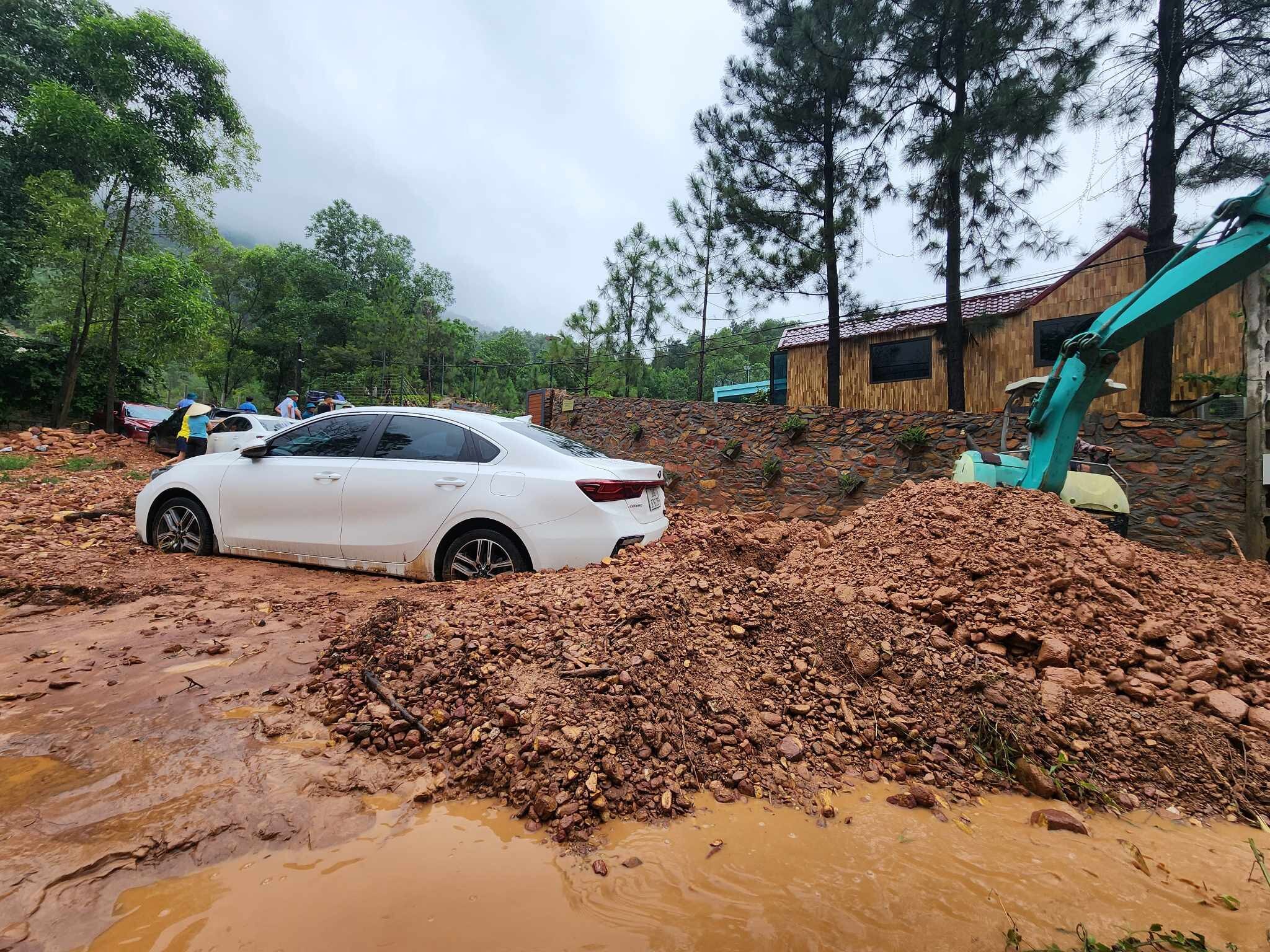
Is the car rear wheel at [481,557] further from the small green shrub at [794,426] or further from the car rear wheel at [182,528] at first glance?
the small green shrub at [794,426]

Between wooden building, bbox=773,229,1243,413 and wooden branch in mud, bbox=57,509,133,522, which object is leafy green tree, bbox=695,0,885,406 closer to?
wooden building, bbox=773,229,1243,413

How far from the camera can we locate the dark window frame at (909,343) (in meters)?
14.3

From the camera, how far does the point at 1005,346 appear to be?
13250mm

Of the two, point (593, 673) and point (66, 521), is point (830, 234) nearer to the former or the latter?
point (593, 673)

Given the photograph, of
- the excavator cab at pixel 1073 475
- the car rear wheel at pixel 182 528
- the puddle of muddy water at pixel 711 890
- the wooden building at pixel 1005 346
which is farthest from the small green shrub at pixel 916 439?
the car rear wheel at pixel 182 528

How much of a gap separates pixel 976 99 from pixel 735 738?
11.7m

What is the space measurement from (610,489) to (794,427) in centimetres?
573

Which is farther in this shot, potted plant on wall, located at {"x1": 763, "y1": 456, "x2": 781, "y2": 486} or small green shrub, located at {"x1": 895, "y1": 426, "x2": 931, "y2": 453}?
potted plant on wall, located at {"x1": 763, "y1": 456, "x2": 781, "y2": 486}

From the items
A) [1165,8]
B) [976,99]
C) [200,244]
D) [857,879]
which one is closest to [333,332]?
[200,244]

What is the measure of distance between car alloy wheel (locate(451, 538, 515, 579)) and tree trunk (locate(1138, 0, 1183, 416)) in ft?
33.9

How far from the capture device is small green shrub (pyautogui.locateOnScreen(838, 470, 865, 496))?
28.0 feet

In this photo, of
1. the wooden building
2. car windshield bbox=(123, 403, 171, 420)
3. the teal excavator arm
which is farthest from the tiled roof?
car windshield bbox=(123, 403, 171, 420)

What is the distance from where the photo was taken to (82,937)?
4.21 ft

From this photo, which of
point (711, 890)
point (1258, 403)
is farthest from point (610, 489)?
point (1258, 403)
